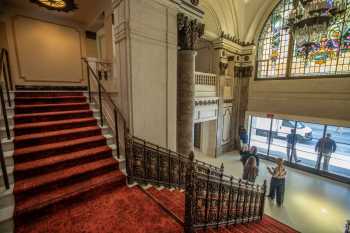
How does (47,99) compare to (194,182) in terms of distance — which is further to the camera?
(47,99)

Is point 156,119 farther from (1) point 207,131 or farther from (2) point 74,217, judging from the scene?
(1) point 207,131

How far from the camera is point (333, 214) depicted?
14.6ft

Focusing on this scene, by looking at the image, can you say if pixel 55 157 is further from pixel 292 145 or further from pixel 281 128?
pixel 281 128

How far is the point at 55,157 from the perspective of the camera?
9.05 feet

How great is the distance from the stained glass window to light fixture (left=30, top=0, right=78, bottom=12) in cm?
655

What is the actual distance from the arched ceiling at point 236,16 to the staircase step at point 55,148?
6.33 meters

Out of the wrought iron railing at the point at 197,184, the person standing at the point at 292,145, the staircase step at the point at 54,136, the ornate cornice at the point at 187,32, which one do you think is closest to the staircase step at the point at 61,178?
the wrought iron railing at the point at 197,184

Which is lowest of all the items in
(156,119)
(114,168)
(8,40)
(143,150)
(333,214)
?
(333,214)

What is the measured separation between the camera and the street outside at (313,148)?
644 centimetres

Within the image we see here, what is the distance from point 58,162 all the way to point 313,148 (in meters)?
9.61

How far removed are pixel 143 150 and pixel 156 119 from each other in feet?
2.91

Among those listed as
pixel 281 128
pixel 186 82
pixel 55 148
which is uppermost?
pixel 186 82

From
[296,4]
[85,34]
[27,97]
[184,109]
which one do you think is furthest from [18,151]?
[296,4]

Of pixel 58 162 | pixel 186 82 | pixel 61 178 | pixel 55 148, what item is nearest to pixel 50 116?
pixel 55 148
